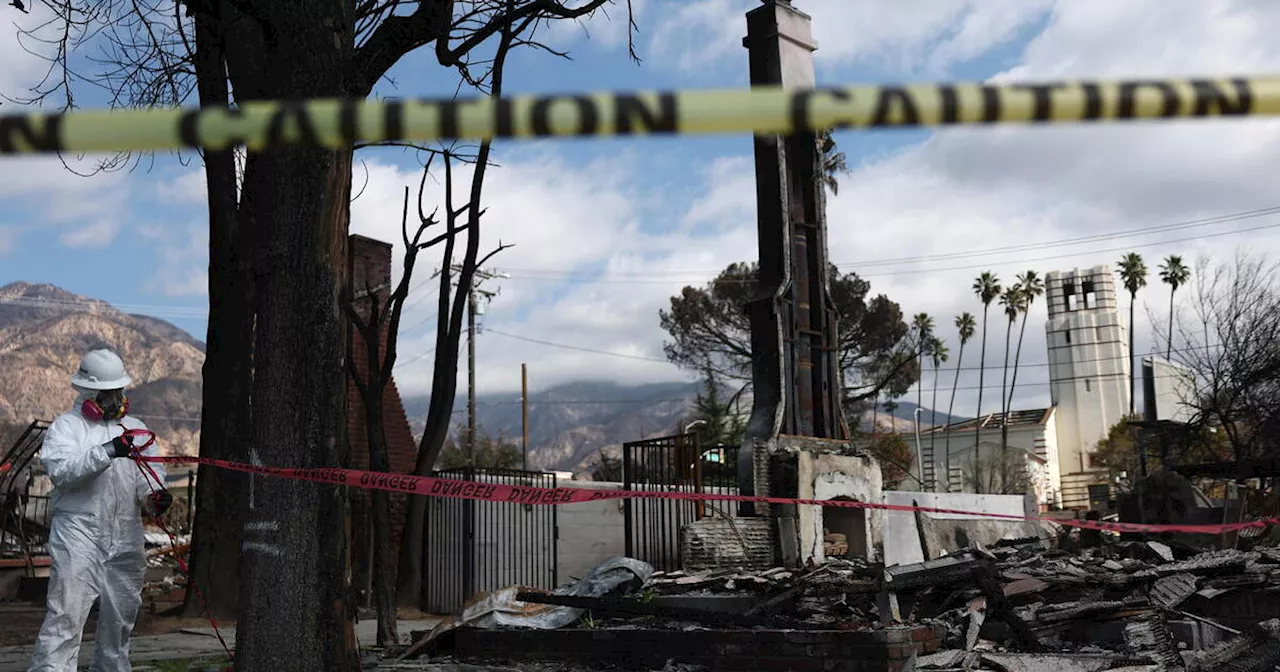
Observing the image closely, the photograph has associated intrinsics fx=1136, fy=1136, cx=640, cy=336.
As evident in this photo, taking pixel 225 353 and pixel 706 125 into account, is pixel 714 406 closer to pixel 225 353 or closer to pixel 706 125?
pixel 225 353

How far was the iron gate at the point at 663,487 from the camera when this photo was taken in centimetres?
1550

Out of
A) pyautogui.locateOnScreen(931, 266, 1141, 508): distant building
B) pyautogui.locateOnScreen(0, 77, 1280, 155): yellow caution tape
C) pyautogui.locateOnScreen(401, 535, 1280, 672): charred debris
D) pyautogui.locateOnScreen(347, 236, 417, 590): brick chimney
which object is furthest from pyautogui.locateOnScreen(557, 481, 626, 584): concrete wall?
pyautogui.locateOnScreen(931, 266, 1141, 508): distant building

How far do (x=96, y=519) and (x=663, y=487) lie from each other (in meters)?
9.80

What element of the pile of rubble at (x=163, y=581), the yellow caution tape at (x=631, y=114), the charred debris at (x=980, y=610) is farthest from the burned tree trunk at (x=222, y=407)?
the yellow caution tape at (x=631, y=114)

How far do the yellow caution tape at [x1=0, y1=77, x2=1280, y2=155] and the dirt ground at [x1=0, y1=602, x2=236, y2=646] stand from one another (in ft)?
37.5

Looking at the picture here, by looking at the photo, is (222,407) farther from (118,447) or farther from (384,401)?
(118,447)

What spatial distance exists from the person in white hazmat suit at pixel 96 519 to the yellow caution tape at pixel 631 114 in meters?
4.82

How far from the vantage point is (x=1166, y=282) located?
5912 cm

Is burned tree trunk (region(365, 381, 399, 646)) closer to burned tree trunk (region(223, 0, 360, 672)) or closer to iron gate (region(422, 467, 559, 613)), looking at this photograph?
burned tree trunk (region(223, 0, 360, 672))

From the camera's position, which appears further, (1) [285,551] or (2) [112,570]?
(2) [112,570]

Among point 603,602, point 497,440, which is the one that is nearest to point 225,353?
point 603,602

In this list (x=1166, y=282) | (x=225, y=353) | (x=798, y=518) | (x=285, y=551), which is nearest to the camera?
(x=285, y=551)

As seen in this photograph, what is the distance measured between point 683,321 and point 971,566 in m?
35.9

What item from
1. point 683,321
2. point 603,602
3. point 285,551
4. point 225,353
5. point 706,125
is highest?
point 683,321
